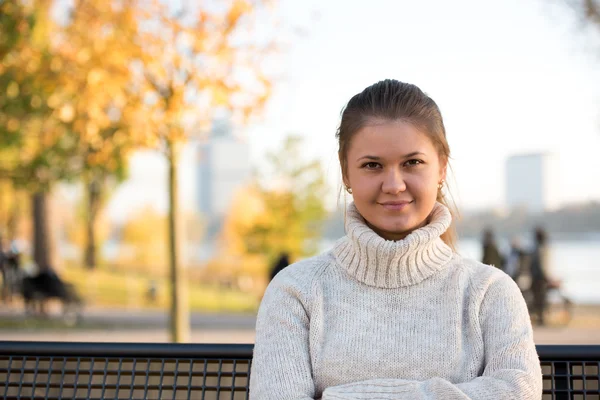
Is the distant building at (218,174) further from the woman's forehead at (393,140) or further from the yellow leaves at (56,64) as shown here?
the woman's forehead at (393,140)

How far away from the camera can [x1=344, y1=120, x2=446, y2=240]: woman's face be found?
81.7 inches

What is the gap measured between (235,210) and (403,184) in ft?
190

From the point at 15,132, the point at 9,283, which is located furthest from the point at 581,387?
the point at 9,283

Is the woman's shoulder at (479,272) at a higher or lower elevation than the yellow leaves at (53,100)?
lower

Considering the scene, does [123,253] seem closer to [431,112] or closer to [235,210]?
[235,210]

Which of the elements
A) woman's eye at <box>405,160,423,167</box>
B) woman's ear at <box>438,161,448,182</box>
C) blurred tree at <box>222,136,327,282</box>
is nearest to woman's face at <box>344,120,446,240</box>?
woman's eye at <box>405,160,423,167</box>

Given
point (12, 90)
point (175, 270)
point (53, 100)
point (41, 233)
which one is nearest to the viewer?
point (175, 270)

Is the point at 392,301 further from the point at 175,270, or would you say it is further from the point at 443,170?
the point at 175,270

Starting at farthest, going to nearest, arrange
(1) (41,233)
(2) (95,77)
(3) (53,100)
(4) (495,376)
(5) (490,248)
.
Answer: (1) (41,233)
(5) (490,248)
(3) (53,100)
(2) (95,77)
(4) (495,376)

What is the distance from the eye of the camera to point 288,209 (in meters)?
31.6

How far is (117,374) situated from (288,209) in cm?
2923

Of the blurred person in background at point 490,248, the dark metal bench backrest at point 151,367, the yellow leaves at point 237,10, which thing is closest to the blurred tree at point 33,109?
the yellow leaves at point 237,10

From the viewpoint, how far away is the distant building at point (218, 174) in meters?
9.65

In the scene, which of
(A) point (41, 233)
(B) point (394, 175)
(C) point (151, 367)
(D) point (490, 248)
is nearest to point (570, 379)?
(B) point (394, 175)
